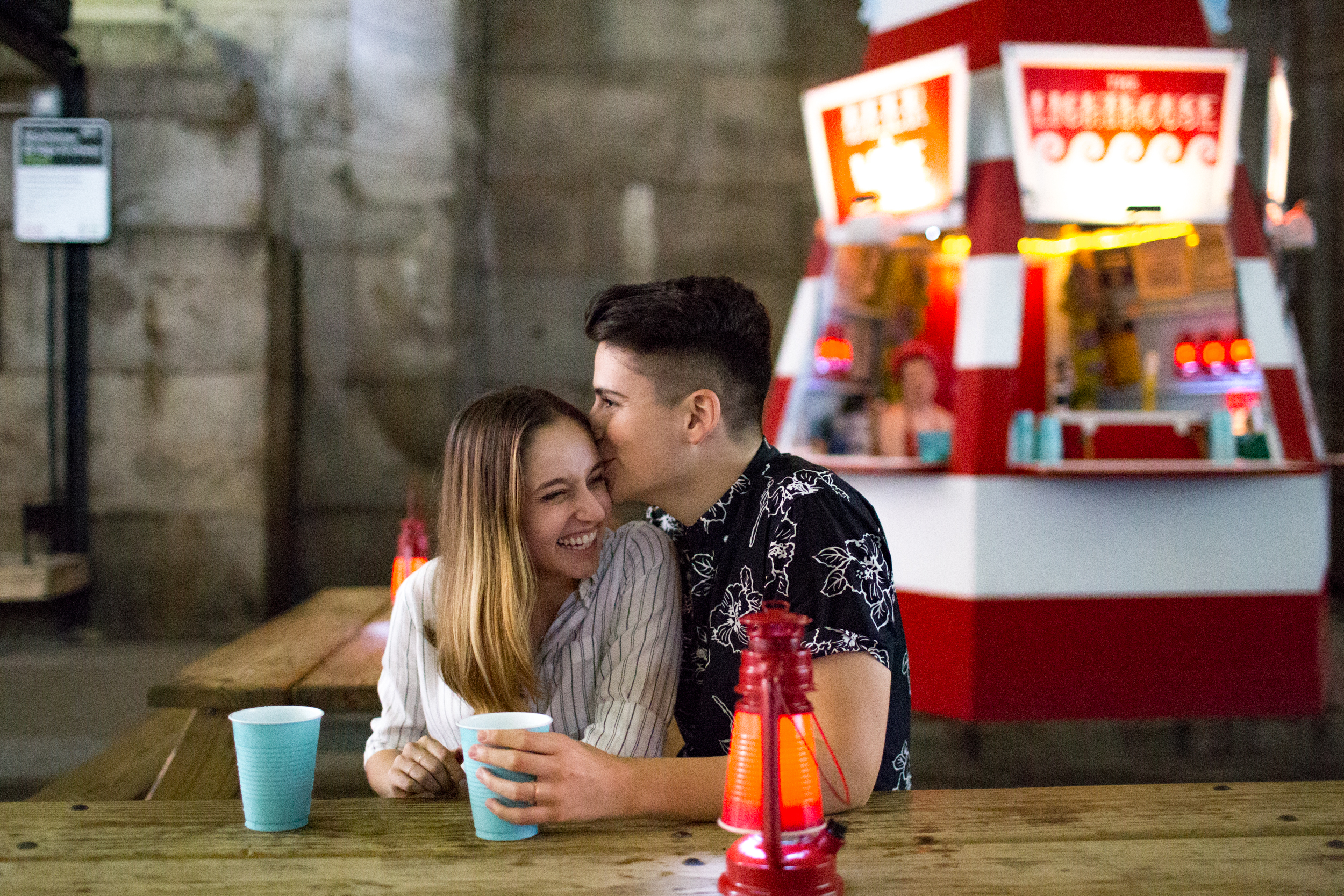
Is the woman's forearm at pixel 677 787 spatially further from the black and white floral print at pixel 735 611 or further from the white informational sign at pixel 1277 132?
Answer: the white informational sign at pixel 1277 132

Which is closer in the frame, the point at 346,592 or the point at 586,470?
the point at 586,470

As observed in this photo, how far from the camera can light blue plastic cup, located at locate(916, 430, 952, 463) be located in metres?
4.79

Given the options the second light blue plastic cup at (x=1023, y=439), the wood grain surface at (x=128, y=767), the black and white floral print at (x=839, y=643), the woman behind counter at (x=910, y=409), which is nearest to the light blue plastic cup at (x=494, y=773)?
the black and white floral print at (x=839, y=643)

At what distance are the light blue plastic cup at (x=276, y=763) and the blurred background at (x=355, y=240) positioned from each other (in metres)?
3.84

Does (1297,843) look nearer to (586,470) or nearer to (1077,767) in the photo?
(586,470)

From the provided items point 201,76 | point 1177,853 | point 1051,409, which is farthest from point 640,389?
point 201,76

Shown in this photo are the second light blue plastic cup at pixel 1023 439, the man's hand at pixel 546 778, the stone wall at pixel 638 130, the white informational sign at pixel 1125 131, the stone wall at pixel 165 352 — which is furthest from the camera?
the stone wall at pixel 638 130

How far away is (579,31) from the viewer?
6770 millimetres

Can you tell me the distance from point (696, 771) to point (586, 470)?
61cm

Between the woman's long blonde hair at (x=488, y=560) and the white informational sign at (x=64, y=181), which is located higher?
the white informational sign at (x=64, y=181)

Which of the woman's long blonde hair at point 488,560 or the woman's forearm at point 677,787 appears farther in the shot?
the woman's long blonde hair at point 488,560

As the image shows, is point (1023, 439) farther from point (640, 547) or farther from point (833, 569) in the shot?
point (833, 569)

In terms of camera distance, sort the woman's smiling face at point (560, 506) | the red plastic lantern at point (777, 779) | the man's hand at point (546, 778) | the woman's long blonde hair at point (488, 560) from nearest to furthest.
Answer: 1. the red plastic lantern at point (777, 779)
2. the man's hand at point (546, 778)
3. the woman's long blonde hair at point (488, 560)
4. the woman's smiling face at point (560, 506)

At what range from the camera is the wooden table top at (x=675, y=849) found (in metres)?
1.31
